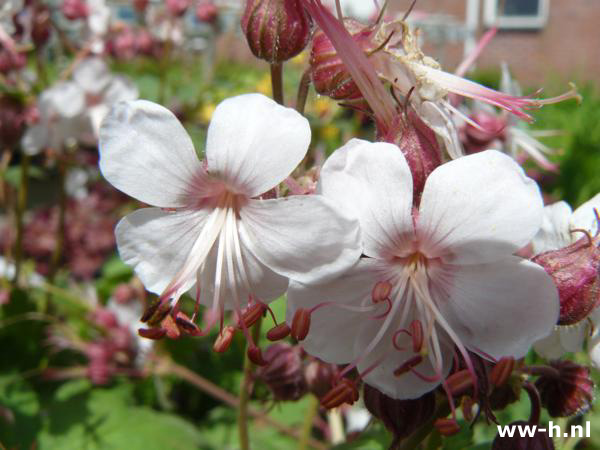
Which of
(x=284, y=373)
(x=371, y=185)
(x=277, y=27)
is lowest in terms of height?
(x=284, y=373)

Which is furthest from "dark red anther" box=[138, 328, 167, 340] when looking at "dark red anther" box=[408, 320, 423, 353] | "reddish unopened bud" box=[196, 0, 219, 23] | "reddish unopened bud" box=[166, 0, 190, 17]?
"reddish unopened bud" box=[196, 0, 219, 23]

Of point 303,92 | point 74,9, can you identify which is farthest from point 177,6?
point 303,92

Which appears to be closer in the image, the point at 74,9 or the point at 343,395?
the point at 343,395

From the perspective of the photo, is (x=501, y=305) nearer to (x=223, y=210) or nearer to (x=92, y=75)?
(x=223, y=210)

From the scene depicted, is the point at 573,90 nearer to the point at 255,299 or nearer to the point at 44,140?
the point at 255,299

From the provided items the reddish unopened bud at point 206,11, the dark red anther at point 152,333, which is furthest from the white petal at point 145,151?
the reddish unopened bud at point 206,11

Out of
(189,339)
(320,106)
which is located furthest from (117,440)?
(320,106)
